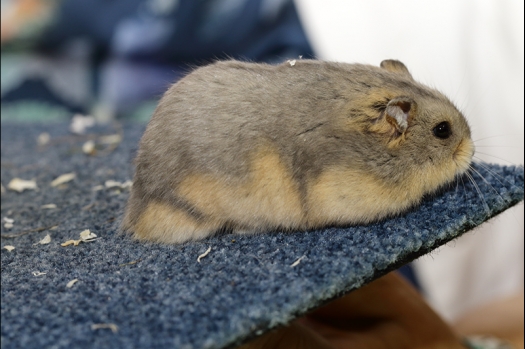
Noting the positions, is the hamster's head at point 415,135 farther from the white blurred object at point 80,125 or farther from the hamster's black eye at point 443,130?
the white blurred object at point 80,125

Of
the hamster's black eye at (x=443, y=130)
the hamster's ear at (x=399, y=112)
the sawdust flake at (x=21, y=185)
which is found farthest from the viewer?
the sawdust flake at (x=21, y=185)

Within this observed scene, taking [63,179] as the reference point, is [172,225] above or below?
above

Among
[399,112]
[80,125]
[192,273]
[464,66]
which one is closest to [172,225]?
[192,273]

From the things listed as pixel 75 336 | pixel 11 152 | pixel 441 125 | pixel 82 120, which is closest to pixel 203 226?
pixel 75 336

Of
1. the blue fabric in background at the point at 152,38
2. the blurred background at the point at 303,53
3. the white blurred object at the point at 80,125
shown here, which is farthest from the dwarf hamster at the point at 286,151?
the blue fabric in background at the point at 152,38

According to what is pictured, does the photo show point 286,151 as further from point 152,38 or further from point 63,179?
point 152,38

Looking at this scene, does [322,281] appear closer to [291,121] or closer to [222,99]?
[291,121]
